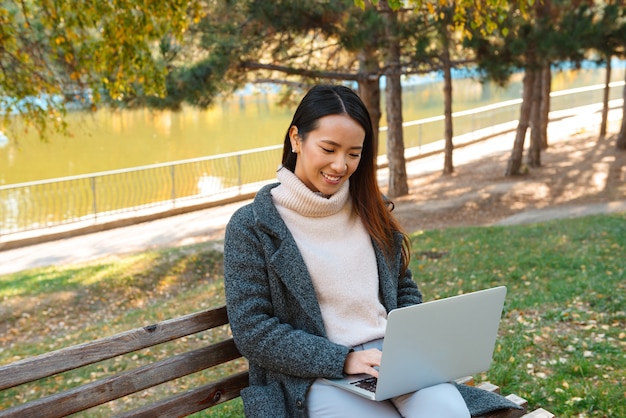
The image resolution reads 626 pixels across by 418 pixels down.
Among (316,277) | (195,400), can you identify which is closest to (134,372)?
(195,400)

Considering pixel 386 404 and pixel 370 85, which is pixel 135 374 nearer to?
pixel 386 404

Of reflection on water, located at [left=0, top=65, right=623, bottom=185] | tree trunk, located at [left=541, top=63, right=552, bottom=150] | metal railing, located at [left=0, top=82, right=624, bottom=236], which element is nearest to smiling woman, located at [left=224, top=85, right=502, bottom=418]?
reflection on water, located at [left=0, top=65, right=623, bottom=185]

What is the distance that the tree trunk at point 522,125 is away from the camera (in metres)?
15.1

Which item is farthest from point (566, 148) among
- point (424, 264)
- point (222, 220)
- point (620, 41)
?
point (424, 264)

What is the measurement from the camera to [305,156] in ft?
8.47

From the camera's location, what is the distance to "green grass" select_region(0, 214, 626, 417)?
431 cm

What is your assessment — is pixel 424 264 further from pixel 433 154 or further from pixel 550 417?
pixel 433 154

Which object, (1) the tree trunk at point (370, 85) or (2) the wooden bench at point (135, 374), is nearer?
(2) the wooden bench at point (135, 374)

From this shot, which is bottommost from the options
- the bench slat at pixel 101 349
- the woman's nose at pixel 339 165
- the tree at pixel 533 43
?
the bench slat at pixel 101 349

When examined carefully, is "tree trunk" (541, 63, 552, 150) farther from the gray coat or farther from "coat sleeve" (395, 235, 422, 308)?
the gray coat

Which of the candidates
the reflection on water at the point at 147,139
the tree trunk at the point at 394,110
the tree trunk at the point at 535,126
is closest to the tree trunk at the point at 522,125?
the tree trunk at the point at 535,126

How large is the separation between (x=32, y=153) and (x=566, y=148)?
18.9 meters

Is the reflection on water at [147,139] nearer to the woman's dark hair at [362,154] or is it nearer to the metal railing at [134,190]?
the metal railing at [134,190]

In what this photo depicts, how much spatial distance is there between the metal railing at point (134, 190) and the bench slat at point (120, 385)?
486 inches
